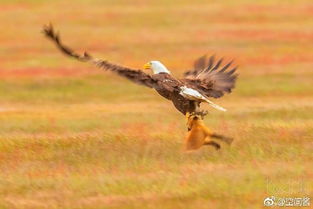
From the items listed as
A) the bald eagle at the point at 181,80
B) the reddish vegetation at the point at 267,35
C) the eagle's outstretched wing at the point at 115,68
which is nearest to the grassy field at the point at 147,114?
the reddish vegetation at the point at 267,35

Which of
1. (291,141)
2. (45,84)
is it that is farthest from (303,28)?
(291,141)

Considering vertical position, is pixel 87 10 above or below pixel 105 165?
above

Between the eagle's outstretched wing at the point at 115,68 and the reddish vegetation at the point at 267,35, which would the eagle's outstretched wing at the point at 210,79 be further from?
the reddish vegetation at the point at 267,35

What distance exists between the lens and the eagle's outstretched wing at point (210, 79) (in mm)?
13484

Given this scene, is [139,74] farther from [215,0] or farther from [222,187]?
[215,0]

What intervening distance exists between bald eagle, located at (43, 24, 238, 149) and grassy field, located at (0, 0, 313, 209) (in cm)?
44

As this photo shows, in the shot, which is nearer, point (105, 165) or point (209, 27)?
point (105, 165)

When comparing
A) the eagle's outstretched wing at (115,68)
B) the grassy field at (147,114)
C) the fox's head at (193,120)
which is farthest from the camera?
the fox's head at (193,120)

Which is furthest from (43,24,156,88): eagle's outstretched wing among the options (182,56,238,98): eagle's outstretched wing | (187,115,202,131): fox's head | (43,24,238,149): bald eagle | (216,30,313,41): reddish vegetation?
(216,30,313,41): reddish vegetation

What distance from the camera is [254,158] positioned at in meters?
12.7

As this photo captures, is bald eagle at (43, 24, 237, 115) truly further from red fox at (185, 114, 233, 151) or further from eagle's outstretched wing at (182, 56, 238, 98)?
red fox at (185, 114, 233, 151)

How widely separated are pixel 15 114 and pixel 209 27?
51.4 feet

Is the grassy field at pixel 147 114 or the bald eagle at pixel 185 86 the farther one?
the bald eagle at pixel 185 86

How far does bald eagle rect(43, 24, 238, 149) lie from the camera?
12297 mm
